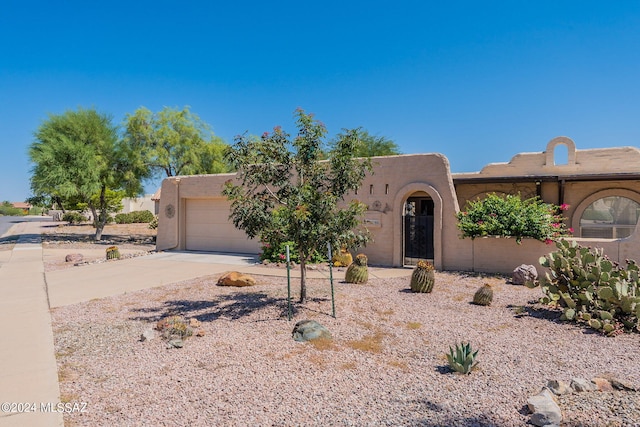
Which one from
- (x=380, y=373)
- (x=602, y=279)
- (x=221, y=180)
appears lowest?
(x=380, y=373)

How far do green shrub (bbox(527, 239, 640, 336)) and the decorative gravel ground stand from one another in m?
0.32

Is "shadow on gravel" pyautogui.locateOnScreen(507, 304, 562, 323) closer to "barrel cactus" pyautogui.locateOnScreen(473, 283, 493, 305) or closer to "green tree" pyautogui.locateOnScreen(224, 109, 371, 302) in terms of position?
"barrel cactus" pyautogui.locateOnScreen(473, 283, 493, 305)

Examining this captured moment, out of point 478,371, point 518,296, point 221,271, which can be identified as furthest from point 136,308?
point 518,296

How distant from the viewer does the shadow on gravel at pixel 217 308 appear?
24.2 ft

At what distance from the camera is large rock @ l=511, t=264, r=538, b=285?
10195 millimetres

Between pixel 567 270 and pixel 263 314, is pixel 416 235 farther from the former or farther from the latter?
pixel 263 314

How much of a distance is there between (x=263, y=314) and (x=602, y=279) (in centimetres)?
616

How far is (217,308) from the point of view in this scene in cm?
795

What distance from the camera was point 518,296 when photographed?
29.3 ft

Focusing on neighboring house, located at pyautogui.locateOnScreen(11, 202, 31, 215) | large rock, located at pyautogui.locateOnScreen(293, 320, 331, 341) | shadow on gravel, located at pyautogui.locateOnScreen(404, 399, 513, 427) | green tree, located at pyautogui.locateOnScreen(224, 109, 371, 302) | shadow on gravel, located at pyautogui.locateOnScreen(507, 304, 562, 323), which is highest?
neighboring house, located at pyautogui.locateOnScreen(11, 202, 31, 215)

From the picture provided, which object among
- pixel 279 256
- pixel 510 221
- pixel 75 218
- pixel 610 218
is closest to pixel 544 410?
pixel 510 221

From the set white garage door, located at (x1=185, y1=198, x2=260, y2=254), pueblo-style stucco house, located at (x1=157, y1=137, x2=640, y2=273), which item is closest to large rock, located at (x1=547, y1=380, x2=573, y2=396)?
pueblo-style stucco house, located at (x1=157, y1=137, x2=640, y2=273)

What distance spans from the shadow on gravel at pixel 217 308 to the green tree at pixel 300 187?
5.09 feet

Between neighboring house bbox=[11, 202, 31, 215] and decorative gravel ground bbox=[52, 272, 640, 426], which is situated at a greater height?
neighboring house bbox=[11, 202, 31, 215]
